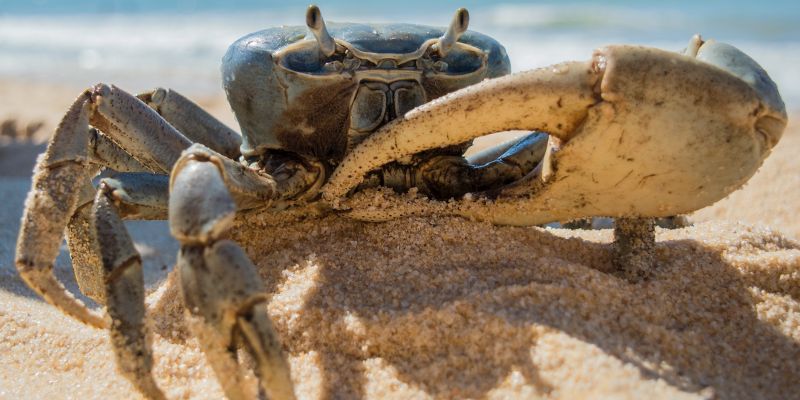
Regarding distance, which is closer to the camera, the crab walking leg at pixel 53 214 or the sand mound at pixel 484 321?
the sand mound at pixel 484 321

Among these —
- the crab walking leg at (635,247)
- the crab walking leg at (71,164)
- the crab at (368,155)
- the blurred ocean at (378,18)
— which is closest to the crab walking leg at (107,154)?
the crab at (368,155)

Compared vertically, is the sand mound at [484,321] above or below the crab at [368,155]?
below

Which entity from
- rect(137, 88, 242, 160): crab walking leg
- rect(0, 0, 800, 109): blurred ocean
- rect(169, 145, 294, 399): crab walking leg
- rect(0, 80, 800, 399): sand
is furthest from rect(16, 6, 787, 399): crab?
rect(0, 0, 800, 109): blurred ocean

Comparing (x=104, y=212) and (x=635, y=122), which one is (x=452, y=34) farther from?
(x=104, y=212)

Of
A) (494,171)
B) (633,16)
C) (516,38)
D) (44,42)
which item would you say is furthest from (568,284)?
(44,42)

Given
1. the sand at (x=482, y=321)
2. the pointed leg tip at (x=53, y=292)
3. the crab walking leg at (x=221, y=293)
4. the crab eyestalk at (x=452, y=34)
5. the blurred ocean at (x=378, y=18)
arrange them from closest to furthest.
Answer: the crab walking leg at (x=221, y=293) < the sand at (x=482, y=321) < the pointed leg tip at (x=53, y=292) < the crab eyestalk at (x=452, y=34) < the blurred ocean at (x=378, y=18)

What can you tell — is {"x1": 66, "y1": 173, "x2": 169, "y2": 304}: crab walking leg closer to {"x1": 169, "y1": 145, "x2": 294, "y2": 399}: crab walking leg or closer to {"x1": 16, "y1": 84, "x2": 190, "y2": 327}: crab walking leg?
{"x1": 16, "y1": 84, "x2": 190, "y2": 327}: crab walking leg

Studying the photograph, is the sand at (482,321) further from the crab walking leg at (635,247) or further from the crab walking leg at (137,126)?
the crab walking leg at (137,126)
